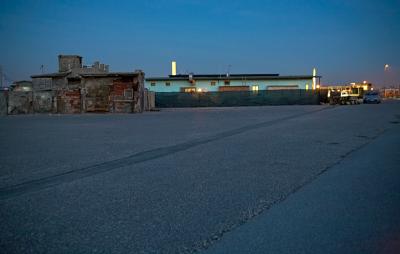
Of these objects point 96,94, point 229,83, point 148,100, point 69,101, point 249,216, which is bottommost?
point 249,216

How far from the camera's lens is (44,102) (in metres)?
38.8

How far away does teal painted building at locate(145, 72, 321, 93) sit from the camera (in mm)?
64062

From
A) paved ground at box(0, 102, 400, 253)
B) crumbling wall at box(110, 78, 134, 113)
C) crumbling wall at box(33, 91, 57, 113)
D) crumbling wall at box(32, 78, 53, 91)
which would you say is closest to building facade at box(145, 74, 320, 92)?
crumbling wall at box(32, 78, 53, 91)

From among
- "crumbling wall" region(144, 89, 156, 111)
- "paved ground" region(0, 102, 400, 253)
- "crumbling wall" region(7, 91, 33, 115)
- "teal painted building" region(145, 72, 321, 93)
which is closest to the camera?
"paved ground" region(0, 102, 400, 253)

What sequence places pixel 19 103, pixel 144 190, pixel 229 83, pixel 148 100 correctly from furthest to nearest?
pixel 229 83, pixel 148 100, pixel 19 103, pixel 144 190

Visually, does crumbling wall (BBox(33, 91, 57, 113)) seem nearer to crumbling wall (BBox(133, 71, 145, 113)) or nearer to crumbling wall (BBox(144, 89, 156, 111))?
crumbling wall (BBox(133, 71, 145, 113))

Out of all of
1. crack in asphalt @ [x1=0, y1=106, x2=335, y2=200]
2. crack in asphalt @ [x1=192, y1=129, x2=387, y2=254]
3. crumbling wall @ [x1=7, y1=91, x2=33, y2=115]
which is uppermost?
crumbling wall @ [x1=7, y1=91, x2=33, y2=115]

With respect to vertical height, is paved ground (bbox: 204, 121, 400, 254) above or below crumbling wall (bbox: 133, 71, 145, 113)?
below

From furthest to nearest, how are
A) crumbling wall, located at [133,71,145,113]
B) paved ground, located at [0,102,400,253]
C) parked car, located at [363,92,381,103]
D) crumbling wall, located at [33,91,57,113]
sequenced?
parked car, located at [363,92,381,103], crumbling wall, located at [33,91,57,113], crumbling wall, located at [133,71,145,113], paved ground, located at [0,102,400,253]

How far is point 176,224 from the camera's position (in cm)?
449

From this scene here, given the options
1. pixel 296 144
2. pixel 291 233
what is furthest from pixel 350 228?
pixel 296 144

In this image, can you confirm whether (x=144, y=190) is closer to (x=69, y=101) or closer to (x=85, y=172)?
(x=85, y=172)

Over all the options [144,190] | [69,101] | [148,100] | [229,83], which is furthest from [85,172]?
[229,83]

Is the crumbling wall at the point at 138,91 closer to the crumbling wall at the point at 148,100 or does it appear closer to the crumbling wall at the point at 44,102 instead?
the crumbling wall at the point at 148,100
